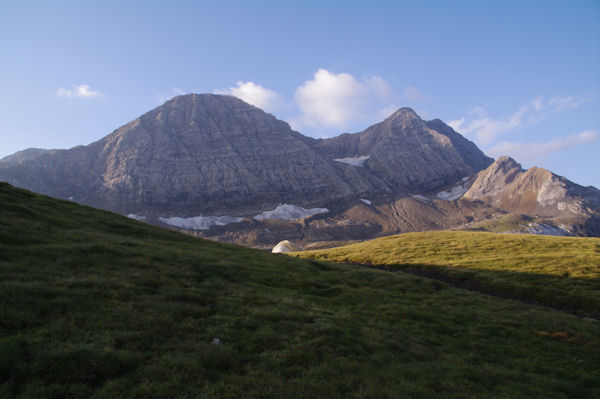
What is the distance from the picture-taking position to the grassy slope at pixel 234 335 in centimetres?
1154

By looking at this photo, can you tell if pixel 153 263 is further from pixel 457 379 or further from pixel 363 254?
pixel 363 254

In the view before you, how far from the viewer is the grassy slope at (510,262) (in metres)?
36.9

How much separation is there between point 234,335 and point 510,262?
5007 centimetres

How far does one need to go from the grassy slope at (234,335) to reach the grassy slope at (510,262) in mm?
9943

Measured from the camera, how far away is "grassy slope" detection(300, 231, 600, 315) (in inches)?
1454

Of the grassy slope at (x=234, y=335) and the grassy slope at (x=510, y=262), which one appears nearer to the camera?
the grassy slope at (x=234, y=335)

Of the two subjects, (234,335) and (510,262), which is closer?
(234,335)

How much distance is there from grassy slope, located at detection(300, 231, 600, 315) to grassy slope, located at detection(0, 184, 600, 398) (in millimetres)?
9943

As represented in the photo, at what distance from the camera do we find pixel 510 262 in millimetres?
49844

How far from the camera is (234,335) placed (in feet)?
51.7

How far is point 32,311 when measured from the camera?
14070 mm

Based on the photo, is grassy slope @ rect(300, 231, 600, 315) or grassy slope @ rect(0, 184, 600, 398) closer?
grassy slope @ rect(0, 184, 600, 398)

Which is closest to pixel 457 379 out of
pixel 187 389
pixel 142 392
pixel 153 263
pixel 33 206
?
pixel 187 389

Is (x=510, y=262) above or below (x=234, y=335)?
above
